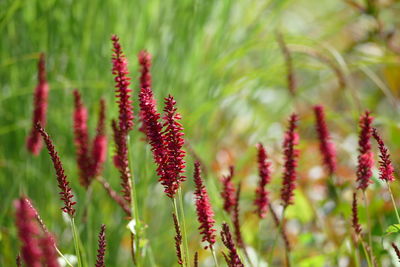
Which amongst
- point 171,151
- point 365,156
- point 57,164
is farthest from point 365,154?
point 57,164

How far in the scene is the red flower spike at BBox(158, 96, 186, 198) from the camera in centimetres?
79

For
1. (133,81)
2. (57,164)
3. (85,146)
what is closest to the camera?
(57,164)

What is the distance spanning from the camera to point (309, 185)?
2.45m

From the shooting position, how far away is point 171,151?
800mm

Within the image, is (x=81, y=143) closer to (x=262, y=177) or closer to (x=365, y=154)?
(x=262, y=177)

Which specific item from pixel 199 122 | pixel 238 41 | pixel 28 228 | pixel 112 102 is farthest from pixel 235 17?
pixel 28 228

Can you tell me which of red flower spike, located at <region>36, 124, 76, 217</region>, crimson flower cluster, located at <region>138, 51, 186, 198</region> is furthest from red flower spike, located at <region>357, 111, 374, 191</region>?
red flower spike, located at <region>36, 124, 76, 217</region>

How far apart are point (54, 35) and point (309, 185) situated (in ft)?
3.92

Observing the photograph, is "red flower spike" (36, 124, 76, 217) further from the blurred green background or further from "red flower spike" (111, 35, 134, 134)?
the blurred green background

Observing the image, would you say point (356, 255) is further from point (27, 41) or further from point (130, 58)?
point (27, 41)

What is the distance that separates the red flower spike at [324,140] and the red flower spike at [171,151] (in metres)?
0.44

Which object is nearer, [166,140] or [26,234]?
[26,234]

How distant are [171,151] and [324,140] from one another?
0.49 metres

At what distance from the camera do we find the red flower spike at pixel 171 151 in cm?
79
